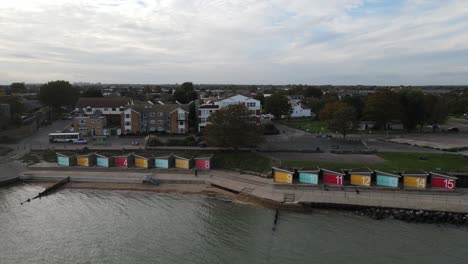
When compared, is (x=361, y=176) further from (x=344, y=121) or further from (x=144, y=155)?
(x=144, y=155)

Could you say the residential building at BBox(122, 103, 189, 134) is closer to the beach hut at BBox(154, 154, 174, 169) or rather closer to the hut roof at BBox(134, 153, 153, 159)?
the hut roof at BBox(134, 153, 153, 159)

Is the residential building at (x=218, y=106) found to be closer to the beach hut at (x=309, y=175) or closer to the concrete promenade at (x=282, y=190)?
the concrete promenade at (x=282, y=190)

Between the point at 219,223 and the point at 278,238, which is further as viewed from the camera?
the point at 219,223

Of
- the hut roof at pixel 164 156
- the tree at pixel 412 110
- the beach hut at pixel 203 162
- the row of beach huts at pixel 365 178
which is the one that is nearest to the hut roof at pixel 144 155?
the hut roof at pixel 164 156

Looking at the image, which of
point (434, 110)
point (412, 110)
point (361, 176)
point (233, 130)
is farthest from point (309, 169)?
point (434, 110)

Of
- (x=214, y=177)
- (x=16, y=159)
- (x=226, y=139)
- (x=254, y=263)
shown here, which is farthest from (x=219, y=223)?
(x=16, y=159)

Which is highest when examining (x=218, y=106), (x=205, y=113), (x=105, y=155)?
(x=218, y=106)

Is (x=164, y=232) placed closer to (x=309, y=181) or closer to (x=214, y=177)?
(x=214, y=177)

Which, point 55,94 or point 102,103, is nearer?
point 102,103
